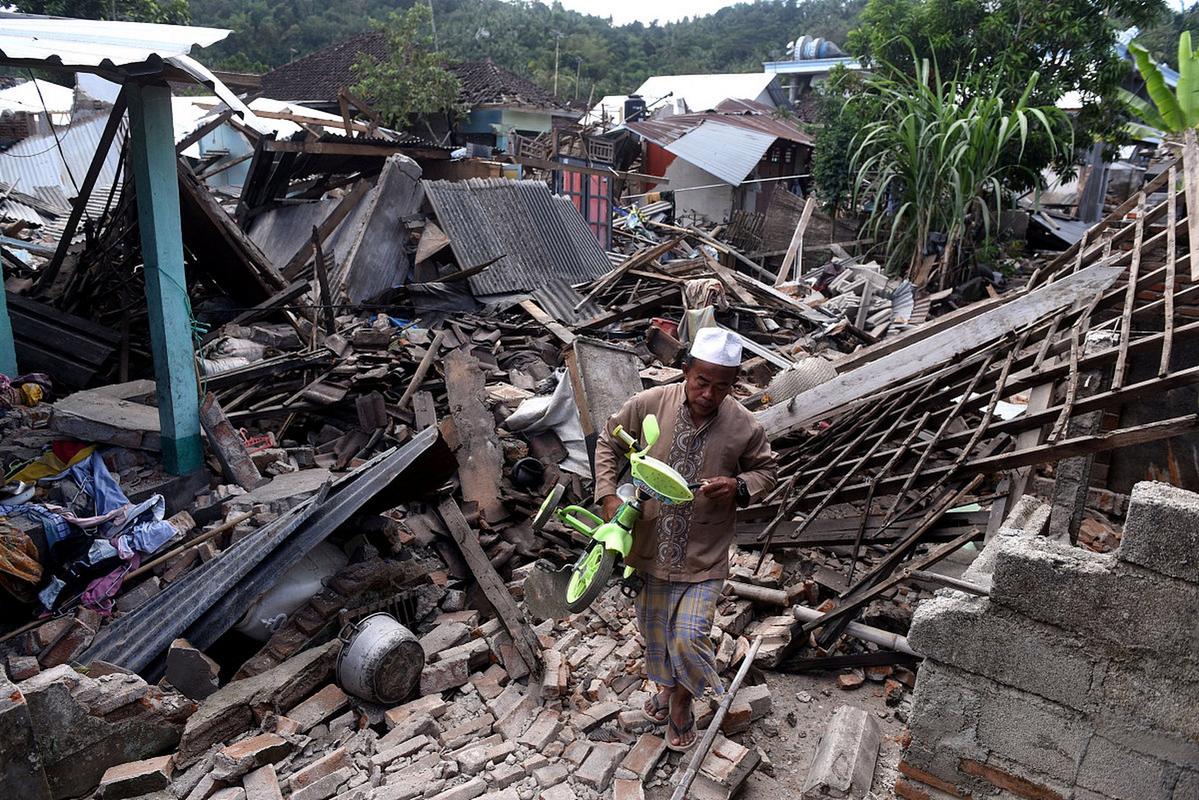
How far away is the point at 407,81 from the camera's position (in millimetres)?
23141

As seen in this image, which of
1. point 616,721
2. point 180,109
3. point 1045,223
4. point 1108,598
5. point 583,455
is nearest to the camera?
point 1108,598

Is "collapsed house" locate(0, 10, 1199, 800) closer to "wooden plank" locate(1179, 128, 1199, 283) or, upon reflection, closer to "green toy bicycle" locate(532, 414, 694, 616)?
"wooden plank" locate(1179, 128, 1199, 283)

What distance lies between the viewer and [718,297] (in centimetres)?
999

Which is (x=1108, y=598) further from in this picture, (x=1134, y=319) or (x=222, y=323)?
(x=222, y=323)

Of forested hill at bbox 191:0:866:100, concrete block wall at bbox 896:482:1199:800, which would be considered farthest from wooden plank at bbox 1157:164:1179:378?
forested hill at bbox 191:0:866:100

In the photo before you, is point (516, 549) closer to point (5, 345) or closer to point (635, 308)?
point (5, 345)

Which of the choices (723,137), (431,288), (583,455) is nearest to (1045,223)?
(723,137)

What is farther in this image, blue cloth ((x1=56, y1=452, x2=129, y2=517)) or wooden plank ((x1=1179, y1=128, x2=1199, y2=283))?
blue cloth ((x1=56, y1=452, x2=129, y2=517))

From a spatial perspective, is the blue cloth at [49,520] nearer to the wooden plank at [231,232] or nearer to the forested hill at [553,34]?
the wooden plank at [231,232]

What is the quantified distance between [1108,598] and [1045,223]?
1862cm

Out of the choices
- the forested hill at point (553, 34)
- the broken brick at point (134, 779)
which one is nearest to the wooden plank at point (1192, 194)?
the broken brick at point (134, 779)

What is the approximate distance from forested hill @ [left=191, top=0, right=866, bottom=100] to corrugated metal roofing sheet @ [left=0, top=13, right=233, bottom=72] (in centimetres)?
3426

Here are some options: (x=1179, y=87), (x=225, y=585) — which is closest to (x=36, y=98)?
(x=225, y=585)

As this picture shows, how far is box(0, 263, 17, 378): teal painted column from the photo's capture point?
6527 mm
